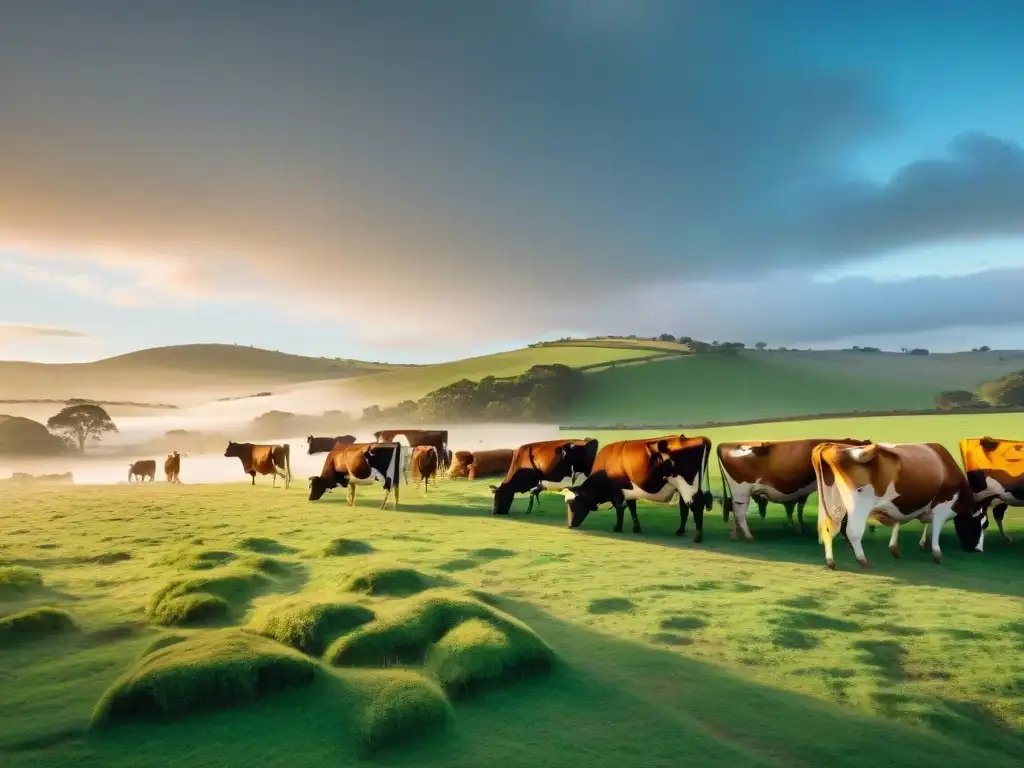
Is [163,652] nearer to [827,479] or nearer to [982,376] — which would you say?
[827,479]

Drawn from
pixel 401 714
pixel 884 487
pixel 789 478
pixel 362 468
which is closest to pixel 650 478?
pixel 789 478

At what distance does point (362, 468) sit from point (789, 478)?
40.5 ft

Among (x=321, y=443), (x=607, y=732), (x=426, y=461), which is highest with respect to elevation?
(x=321, y=443)

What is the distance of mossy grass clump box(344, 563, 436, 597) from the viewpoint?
8406 mm

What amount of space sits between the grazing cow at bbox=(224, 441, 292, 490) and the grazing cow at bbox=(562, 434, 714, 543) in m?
13.7

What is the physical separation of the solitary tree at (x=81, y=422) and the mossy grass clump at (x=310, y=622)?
6070 centimetres

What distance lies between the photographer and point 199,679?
499cm

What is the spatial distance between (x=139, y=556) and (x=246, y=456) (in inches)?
678

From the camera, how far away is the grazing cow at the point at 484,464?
1174 inches

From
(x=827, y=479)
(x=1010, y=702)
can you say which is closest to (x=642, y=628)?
(x=1010, y=702)

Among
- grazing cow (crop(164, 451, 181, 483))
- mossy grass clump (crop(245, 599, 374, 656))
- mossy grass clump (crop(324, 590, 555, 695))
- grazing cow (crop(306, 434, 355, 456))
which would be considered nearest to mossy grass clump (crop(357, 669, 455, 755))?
mossy grass clump (crop(324, 590, 555, 695))

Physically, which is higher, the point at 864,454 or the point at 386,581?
the point at 864,454

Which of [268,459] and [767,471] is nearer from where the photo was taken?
[767,471]

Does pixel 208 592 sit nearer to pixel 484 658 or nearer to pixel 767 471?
pixel 484 658
